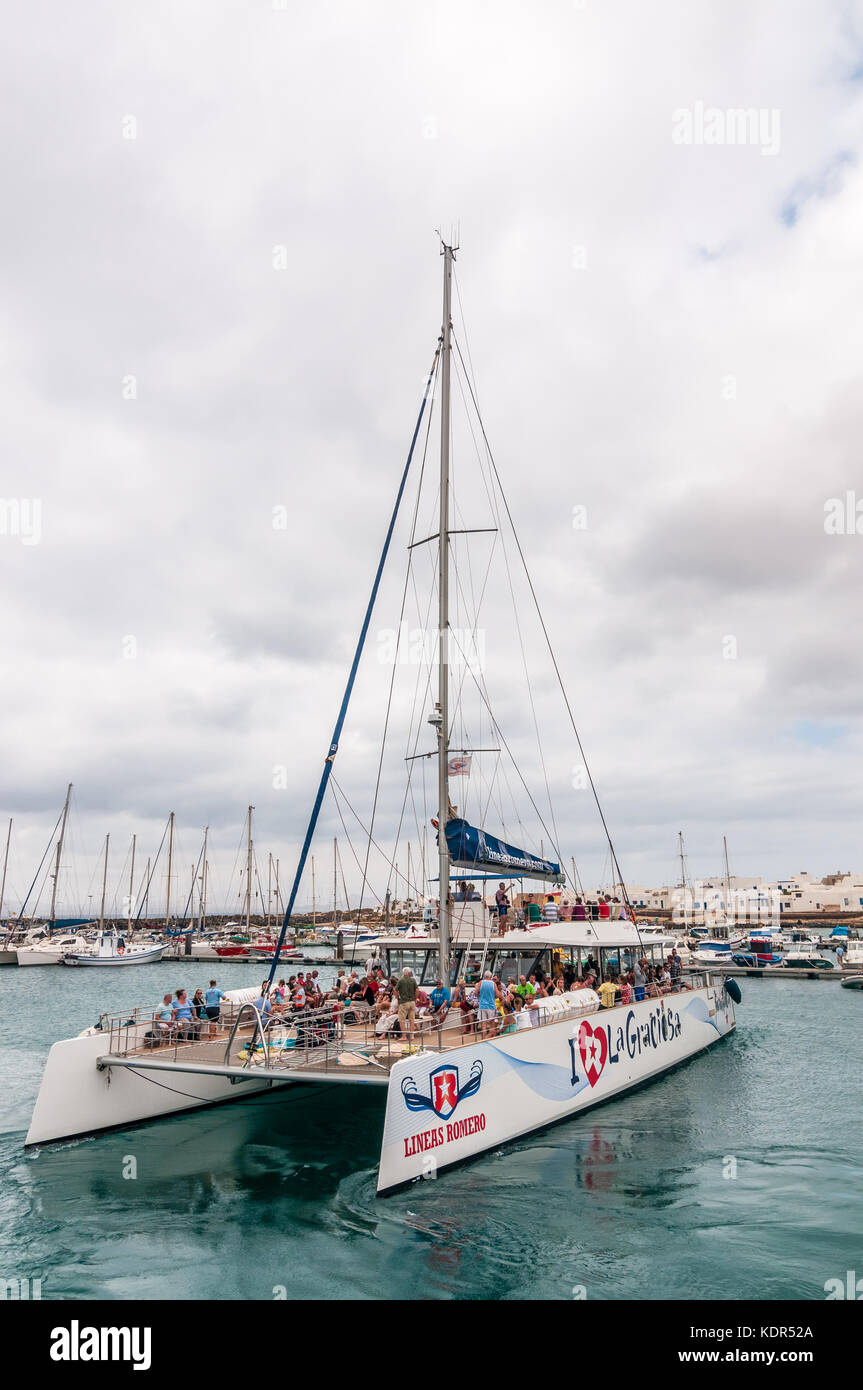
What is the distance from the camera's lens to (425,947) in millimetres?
18172

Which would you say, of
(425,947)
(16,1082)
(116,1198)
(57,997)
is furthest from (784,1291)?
(57,997)

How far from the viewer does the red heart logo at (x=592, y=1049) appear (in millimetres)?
15078

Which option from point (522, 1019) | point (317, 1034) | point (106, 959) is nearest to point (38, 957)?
point (106, 959)

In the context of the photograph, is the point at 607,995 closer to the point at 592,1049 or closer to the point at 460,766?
the point at 592,1049

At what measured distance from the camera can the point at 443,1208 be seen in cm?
1039

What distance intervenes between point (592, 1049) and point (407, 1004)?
3983 mm

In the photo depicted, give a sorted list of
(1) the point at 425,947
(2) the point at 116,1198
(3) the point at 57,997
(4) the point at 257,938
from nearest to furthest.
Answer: (2) the point at 116,1198
(1) the point at 425,947
(3) the point at 57,997
(4) the point at 257,938

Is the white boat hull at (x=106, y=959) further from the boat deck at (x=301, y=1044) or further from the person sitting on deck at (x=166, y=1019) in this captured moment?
the boat deck at (x=301, y=1044)

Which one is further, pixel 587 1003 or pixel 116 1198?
pixel 587 1003

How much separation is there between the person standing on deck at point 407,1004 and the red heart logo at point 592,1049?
311 centimetres

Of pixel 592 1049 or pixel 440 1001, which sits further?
pixel 592 1049
